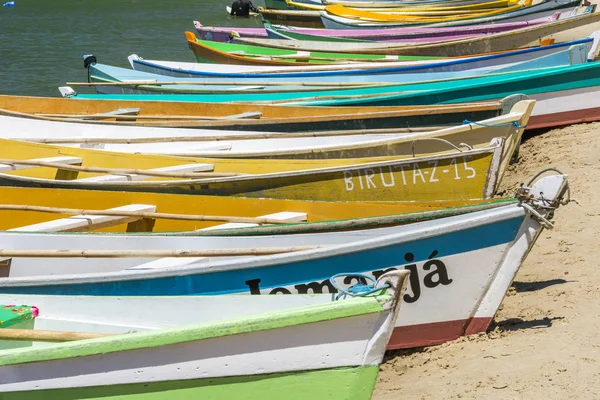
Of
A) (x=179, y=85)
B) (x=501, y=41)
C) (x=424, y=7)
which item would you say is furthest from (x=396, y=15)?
(x=179, y=85)

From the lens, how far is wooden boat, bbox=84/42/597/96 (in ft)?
32.2

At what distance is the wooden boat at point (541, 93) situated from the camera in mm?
8539

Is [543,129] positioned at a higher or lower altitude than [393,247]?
lower


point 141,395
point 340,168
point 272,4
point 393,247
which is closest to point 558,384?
point 393,247

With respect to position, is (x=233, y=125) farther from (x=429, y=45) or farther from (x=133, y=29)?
(x=133, y=29)

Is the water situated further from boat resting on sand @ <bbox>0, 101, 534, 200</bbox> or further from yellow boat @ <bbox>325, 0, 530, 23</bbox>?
boat resting on sand @ <bbox>0, 101, 534, 200</bbox>

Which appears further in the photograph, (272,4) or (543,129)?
(272,4)

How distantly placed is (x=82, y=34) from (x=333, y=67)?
35.4 feet

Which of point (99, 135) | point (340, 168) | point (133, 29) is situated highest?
point (340, 168)

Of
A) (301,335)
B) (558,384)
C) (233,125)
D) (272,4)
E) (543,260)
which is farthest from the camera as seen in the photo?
(272,4)

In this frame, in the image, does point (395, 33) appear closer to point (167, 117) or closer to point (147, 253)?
point (167, 117)

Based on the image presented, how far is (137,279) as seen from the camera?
4605 millimetres

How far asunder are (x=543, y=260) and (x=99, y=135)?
477 centimetres

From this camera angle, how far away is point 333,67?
1131cm
